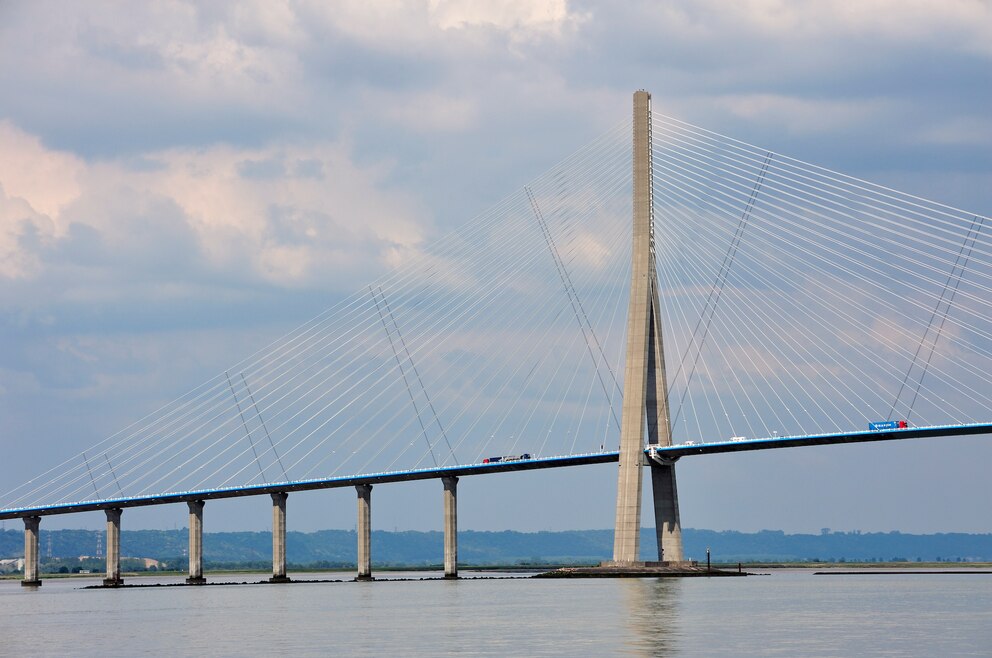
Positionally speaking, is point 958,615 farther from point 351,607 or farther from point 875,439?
point 875,439

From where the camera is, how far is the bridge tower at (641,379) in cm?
8975

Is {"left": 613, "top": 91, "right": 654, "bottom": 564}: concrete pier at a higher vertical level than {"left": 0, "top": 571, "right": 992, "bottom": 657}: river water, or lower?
higher

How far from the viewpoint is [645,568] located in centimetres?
9306

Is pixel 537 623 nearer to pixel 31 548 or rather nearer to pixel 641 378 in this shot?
pixel 641 378

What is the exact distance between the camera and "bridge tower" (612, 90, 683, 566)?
8975cm

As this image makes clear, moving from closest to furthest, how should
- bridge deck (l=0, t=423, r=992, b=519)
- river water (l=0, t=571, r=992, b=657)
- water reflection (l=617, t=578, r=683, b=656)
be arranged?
water reflection (l=617, t=578, r=683, b=656) < river water (l=0, t=571, r=992, b=657) < bridge deck (l=0, t=423, r=992, b=519)

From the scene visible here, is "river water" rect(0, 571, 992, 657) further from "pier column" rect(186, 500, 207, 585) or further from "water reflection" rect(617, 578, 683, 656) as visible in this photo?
"pier column" rect(186, 500, 207, 585)

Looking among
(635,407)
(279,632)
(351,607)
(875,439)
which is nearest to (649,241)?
(635,407)

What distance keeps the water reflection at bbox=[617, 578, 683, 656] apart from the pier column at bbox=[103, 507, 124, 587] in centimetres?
4511

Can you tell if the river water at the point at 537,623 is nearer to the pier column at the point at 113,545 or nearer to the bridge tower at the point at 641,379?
the bridge tower at the point at 641,379

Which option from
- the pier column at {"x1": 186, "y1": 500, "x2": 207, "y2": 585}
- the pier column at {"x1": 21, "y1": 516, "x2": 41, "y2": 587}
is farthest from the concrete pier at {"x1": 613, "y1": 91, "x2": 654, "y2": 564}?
the pier column at {"x1": 21, "y1": 516, "x2": 41, "y2": 587}

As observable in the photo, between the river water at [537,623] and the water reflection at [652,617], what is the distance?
0.19 feet

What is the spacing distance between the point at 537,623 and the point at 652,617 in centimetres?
411

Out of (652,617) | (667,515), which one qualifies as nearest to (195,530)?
(667,515)
